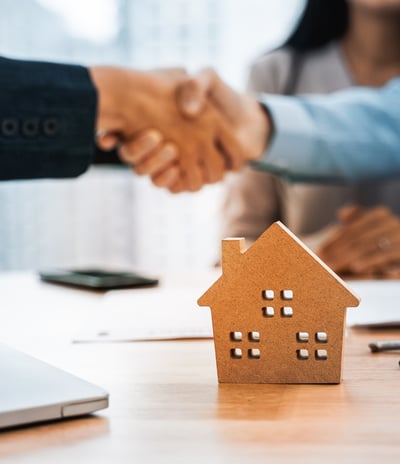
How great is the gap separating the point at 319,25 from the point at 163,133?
0.80m

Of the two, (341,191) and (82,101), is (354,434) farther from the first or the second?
(341,191)

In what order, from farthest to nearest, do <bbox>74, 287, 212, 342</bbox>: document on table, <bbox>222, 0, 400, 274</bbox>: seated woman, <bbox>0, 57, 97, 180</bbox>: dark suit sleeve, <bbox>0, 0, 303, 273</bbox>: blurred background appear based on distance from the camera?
<bbox>0, 0, 303, 273</bbox>: blurred background
<bbox>222, 0, 400, 274</bbox>: seated woman
<bbox>0, 57, 97, 180</bbox>: dark suit sleeve
<bbox>74, 287, 212, 342</bbox>: document on table

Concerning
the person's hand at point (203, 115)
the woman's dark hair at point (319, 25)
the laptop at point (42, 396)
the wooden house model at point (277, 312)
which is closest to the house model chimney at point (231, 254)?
the wooden house model at point (277, 312)

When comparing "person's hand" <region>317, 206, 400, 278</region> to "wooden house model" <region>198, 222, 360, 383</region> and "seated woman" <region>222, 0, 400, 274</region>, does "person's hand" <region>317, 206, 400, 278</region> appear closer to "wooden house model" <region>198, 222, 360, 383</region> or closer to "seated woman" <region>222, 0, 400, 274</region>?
"seated woman" <region>222, 0, 400, 274</region>

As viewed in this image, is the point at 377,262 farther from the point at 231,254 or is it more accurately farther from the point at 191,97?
the point at 231,254

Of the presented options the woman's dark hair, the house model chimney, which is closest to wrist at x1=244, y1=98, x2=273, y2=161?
the woman's dark hair

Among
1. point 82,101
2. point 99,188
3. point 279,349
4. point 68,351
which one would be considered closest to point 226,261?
point 279,349

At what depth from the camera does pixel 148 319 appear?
0.75 meters

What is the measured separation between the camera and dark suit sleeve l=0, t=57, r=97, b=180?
3.43ft

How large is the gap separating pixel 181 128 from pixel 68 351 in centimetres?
83

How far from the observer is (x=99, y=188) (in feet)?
9.07

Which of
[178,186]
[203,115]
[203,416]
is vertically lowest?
[203,416]

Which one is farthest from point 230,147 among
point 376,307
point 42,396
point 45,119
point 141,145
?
point 42,396

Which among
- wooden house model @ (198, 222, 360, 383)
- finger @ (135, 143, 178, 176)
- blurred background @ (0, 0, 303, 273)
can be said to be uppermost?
blurred background @ (0, 0, 303, 273)
